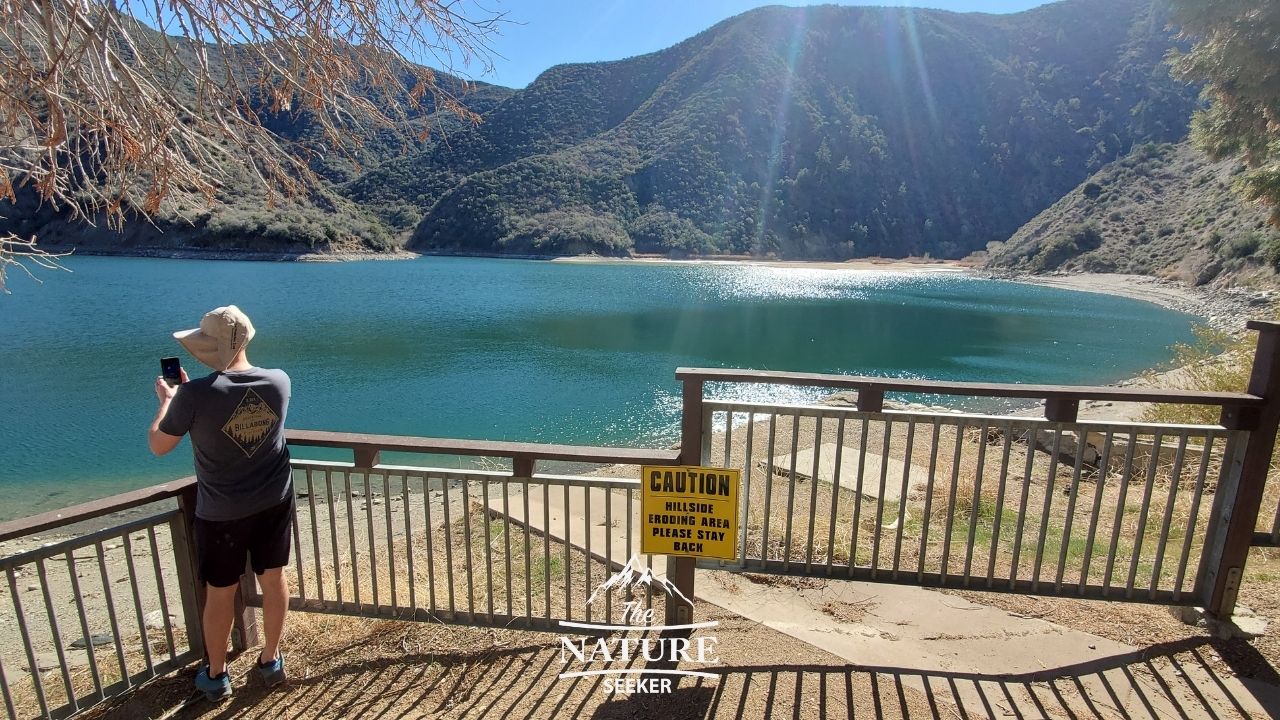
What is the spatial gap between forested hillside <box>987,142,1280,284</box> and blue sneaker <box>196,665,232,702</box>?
43287mm

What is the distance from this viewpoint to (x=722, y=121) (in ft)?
359

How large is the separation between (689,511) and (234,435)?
5.67 feet

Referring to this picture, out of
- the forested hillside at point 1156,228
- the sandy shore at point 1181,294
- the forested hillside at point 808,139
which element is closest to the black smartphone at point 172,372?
the sandy shore at point 1181,294

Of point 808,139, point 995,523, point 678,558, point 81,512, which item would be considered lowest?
point 678,558

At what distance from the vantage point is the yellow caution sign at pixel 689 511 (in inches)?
111

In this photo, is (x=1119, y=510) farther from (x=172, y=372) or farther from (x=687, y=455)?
(x=172, y=372)

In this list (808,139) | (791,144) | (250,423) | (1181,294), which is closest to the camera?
(250,423)

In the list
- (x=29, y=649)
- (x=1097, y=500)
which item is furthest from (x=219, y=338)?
(x=1097, y=500)

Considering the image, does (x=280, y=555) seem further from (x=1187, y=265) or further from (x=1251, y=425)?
(x=1187, y=265)

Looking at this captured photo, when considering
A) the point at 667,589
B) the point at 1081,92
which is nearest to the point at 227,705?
the point at 667,589

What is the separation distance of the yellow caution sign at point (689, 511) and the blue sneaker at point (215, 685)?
1.69 metres

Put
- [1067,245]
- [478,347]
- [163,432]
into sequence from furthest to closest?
[1067,245] < [478,347] < [163,432]

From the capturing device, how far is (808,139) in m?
111

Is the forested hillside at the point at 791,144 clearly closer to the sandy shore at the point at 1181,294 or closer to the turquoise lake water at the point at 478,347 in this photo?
the turquoise lake water at the point at 478,347
